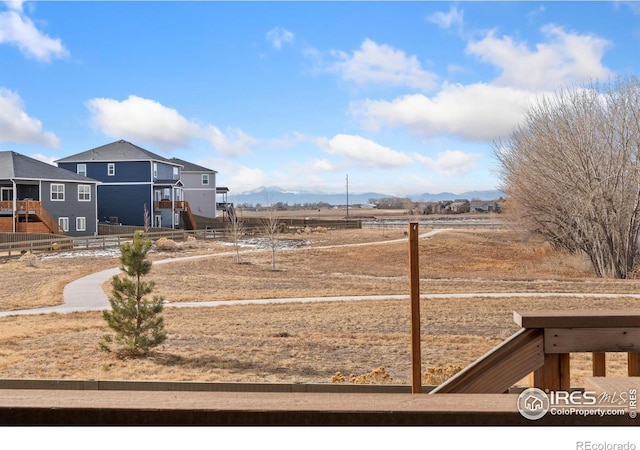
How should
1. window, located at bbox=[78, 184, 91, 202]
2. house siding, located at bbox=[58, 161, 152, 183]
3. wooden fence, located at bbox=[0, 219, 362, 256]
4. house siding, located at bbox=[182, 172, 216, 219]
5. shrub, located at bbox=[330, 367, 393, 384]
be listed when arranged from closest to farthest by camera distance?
shrub, located at bbox=[330, 367, 393, 384], wooden fence, located at bbox=[0, 219, 362, 256], window, located at bbox=[78, 184, 91, 202], house siding, located at bbox=[58, 161, 152, 183], house siding, located at bbox=[182, 172, 216, 219]

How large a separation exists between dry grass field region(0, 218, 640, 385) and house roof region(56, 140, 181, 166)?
1767 cm

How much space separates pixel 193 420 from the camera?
1.58m

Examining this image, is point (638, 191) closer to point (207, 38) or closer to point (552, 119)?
point (552, 119)

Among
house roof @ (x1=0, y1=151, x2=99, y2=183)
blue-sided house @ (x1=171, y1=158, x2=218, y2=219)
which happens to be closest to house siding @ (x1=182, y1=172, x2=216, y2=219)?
blue-sided house @ (x1=171, y1=158, x2=218, y2=219)

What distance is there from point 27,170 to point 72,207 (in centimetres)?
352

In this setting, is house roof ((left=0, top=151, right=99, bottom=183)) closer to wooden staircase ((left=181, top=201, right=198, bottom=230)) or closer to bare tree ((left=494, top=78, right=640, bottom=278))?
wooden staircase ((left=181, top=201, right=198, bottom=230))

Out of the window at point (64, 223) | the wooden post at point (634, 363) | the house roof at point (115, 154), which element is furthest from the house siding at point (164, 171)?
the wooden post at point (634, 363)

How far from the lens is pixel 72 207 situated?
34156mm

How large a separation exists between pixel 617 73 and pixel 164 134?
80.4 feet

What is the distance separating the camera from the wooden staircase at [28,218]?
30297mm

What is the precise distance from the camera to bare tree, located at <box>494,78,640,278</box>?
69.1 feet

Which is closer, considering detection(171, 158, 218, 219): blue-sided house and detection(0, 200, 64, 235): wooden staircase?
detection(0, 200, 64, 235): wooden staircase

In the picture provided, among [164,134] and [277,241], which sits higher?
[164,134]

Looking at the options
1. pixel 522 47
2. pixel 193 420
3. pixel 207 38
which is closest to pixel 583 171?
pixel 522 47
